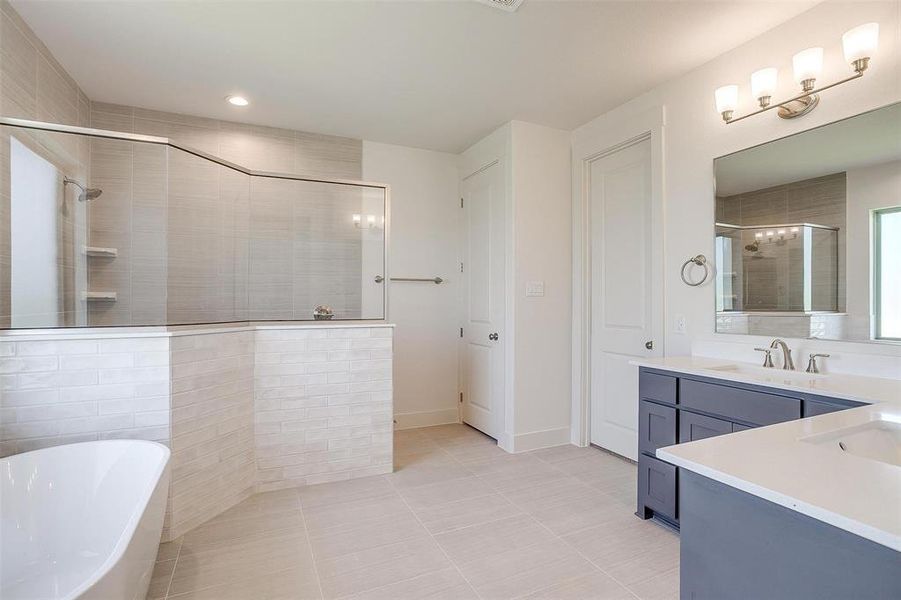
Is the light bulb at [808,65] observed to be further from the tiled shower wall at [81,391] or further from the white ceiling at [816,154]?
the tiled shower wall at [81,391]

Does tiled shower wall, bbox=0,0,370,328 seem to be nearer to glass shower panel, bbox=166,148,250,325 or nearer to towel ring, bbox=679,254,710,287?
glass shower panel, bbox=166,148,250,325

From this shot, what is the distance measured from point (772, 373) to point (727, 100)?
144 centimetres

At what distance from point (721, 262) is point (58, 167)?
11.4 feet

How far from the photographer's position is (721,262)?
2.49 metres

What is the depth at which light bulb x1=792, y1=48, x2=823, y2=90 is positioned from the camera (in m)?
1.97

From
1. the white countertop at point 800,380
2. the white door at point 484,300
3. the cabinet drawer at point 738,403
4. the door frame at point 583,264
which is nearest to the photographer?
the white countertop at point 800,380

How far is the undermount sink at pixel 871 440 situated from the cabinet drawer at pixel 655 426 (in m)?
1.08

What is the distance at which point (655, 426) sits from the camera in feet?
7.66

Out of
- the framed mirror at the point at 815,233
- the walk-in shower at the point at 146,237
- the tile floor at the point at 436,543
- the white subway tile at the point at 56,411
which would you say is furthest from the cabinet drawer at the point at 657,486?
the white subway tile at the point at 56,411

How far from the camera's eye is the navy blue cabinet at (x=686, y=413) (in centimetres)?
177

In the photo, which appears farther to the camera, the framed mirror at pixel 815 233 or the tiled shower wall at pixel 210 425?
the tiled shower wall at pixel 210 425

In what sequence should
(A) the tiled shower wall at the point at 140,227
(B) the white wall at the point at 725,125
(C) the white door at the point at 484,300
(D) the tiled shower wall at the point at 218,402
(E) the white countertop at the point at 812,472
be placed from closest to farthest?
(E) the white countertop at the point at 812,472, (B) the white wall at the point at 725,125, (D) the tiled shower wall at the point at 218,402, (A) the tiled shower wall at the point at 140,227, (C) the white door at the point at 484,300

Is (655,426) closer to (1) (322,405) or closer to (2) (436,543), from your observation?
(2) (436,543)

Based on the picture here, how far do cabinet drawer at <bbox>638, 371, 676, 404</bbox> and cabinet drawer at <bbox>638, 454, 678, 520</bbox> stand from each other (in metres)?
0.32
